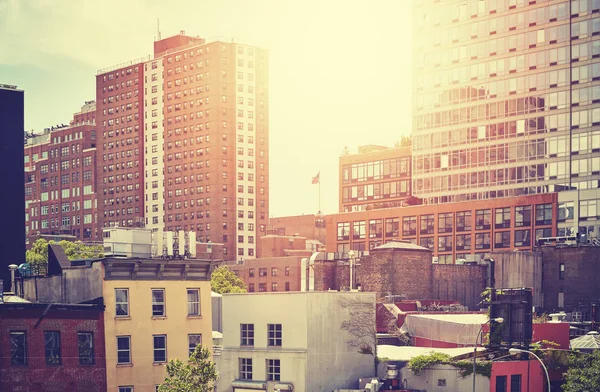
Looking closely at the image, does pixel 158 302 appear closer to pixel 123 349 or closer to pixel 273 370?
pixel 123 349

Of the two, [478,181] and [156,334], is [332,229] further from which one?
[156,334]

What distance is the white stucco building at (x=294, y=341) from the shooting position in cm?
7475

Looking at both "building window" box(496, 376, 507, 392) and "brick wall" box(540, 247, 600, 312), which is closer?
"building window" box(496, 376, 507, 392)

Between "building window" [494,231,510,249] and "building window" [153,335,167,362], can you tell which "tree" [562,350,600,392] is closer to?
"building window" [153,335,167,362]

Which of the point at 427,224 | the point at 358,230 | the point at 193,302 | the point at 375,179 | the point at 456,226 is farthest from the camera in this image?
the point at 375,179

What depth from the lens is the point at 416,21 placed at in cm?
17512

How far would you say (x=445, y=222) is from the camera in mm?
158625

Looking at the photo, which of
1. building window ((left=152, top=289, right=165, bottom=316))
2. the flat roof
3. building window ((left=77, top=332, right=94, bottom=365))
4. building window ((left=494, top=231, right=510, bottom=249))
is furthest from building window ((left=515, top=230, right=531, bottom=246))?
building window ((left=77, top=332, right=94, bottom=365))

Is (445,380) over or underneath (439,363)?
underneath

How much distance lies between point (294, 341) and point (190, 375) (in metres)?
17.0

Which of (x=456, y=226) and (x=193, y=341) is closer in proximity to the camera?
(x=193, y=341)

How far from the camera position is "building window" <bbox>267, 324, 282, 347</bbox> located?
75.8 metres

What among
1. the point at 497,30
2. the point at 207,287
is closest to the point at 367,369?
the point at 207,287

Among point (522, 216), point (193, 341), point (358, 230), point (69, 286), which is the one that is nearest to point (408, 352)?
point (193, 341)
